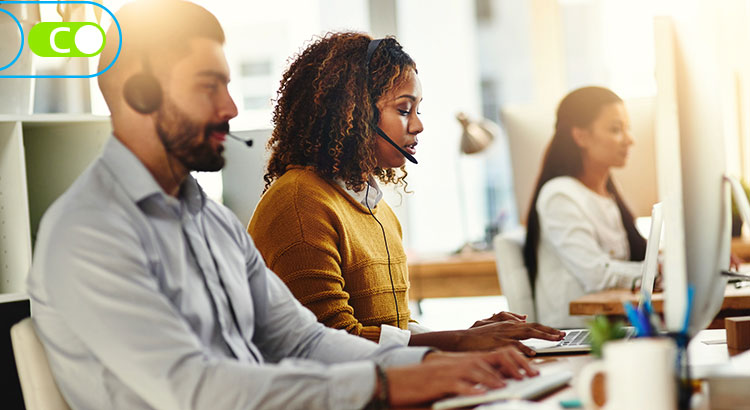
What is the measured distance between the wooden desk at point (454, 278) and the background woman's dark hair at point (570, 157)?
89cm

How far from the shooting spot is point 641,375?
784mm

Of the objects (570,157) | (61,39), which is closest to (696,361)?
(61,39)

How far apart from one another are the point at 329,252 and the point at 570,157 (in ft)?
4.97

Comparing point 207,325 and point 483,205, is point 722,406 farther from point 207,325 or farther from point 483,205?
point 483,205

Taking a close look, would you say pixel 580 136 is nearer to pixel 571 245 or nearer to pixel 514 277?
pixel 571 245

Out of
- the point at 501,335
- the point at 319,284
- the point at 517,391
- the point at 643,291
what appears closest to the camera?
the point at 517,391

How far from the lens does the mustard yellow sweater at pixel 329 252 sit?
5.16 ft

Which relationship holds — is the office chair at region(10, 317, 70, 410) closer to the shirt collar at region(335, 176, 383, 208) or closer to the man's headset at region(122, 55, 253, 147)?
the man's headset at region(122, 55, 253, 147)

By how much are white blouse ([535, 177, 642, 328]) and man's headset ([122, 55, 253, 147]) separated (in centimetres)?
178

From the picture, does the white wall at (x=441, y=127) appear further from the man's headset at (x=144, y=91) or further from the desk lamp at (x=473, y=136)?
the man's headset at (x=144, y=91)

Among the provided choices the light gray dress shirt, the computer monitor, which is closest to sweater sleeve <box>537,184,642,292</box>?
the computer monitor

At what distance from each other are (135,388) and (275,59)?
4.57m

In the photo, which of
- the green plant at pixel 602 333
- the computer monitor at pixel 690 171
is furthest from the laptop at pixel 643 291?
the green plant at pixel 602 333

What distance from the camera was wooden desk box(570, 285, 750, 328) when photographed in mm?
1854
